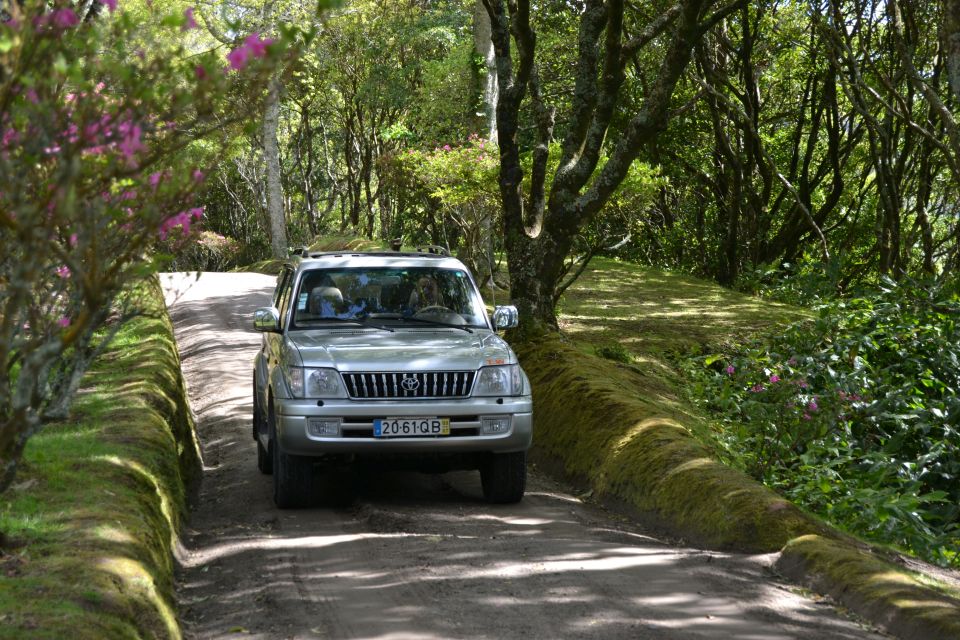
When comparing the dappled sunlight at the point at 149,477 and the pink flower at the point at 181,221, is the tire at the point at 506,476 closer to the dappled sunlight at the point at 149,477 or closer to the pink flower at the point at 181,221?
the dappled sunlight at the point at 149,477

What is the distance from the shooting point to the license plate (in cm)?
822

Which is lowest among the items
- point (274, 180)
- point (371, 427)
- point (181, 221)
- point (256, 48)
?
point (371, 427)

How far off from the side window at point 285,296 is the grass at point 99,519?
1.33 meters

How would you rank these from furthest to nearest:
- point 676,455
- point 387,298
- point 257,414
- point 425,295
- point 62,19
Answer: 1. point 257,414
2. point 425,295
3. point 387,298
4. point 676,455
5. point 62,19

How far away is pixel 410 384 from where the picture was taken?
8328mm

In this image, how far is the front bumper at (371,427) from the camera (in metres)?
8.18

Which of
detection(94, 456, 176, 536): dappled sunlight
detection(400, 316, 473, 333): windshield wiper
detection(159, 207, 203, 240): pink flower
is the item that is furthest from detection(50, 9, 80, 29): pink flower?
detection(400, 316, 473, 333): windshield wiper

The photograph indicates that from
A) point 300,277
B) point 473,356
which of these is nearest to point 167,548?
point 473,356

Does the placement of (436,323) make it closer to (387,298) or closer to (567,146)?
(387,298)

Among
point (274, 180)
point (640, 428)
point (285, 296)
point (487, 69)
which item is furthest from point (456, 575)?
point (274, 180)

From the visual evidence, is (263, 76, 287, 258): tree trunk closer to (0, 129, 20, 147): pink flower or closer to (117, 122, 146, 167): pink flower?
(0, 129, 20, 147): pink flower

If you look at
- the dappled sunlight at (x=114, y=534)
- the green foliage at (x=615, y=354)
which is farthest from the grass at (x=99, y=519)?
the green foliage at (x=615, y=354)

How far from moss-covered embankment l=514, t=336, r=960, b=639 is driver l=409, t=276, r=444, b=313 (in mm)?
1929

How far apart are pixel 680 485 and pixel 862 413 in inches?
153
